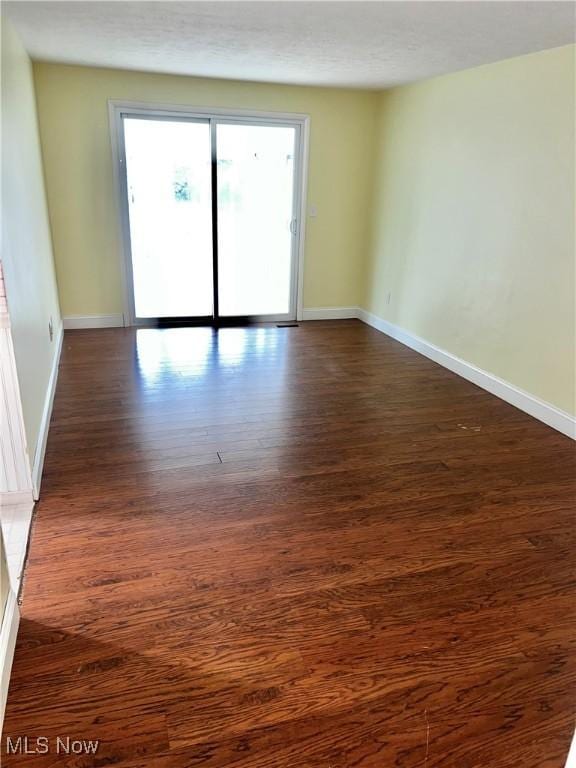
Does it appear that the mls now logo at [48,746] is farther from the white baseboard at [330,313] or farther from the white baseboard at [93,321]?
the white baseboard at [330,313]

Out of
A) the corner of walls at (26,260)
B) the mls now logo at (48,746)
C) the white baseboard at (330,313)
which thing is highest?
the corner of walls at (26,260)

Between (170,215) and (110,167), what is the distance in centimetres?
67

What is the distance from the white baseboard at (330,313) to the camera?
5828 millimetres

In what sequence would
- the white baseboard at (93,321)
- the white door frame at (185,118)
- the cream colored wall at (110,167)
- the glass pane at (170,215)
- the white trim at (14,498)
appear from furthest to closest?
1. the white baseboard at (93,321)
2. the glass pane at (170,215)
3. the white door frame at (185,118)
4. the cream colored wall at (110,167)
5. the white trim at (14,498)

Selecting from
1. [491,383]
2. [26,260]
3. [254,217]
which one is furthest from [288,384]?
[254,217]

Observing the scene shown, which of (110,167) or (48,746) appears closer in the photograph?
(48,746)

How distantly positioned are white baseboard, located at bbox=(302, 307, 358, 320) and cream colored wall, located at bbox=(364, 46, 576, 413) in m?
0.80

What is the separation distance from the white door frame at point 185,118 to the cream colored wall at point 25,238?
74 cm

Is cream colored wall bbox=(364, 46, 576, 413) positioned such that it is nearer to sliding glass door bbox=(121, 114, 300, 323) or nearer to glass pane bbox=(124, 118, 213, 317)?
sliding glass door bbox=(121, 114, 300, 323)

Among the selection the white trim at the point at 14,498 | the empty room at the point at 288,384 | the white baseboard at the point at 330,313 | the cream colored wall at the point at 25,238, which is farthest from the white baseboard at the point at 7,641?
the white baseboard at the point at 330,313

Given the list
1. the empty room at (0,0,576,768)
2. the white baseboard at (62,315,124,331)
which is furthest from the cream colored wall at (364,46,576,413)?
the white baseboard at (62,315,124,331)

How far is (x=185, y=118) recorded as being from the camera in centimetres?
490

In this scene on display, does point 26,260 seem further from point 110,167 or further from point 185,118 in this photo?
point 185,118

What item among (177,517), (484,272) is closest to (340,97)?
(484,272)
